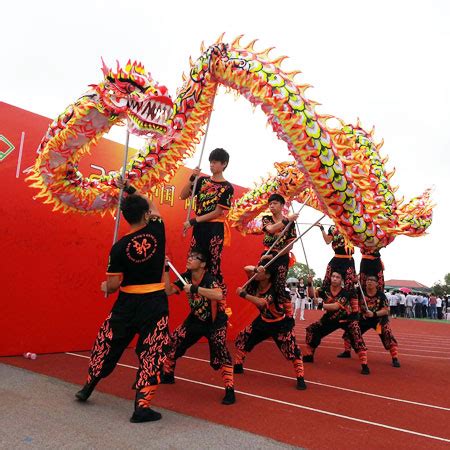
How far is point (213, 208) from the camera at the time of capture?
165 inches

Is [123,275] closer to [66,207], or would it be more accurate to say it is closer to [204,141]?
[66,207]

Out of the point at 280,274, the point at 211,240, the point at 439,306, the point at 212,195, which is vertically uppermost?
the point at 212,195

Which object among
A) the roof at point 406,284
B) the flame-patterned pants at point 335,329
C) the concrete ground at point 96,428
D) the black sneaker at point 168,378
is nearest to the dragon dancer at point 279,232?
the flame-patterned pants at point 335,329

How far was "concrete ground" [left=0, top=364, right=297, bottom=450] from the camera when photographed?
2543 millimetres

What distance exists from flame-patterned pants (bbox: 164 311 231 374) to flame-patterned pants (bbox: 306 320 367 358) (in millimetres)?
2182

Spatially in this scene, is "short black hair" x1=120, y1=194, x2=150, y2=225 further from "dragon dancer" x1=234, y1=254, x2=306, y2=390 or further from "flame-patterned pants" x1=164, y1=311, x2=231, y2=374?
"dragon dancer" x1=234, y1=254, x2=306, y2=390

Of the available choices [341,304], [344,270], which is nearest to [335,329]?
[341,304]

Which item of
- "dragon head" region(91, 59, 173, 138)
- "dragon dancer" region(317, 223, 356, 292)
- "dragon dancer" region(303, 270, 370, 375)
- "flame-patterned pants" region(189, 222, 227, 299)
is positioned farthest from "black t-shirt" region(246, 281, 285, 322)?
"dragon head" region(91, 59, 173, 138)

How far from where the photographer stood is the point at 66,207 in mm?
4004

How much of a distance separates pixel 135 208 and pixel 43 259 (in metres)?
2.63

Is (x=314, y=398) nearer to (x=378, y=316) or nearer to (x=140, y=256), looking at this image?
(x=140, y=256)

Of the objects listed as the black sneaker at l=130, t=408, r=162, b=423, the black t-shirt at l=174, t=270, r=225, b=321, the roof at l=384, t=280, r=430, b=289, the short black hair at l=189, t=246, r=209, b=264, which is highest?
the roof at l=384, t=280, r=430, b=289

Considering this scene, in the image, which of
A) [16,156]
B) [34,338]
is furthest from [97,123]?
[34,338]

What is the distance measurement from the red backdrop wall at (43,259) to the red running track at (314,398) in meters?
0.31
